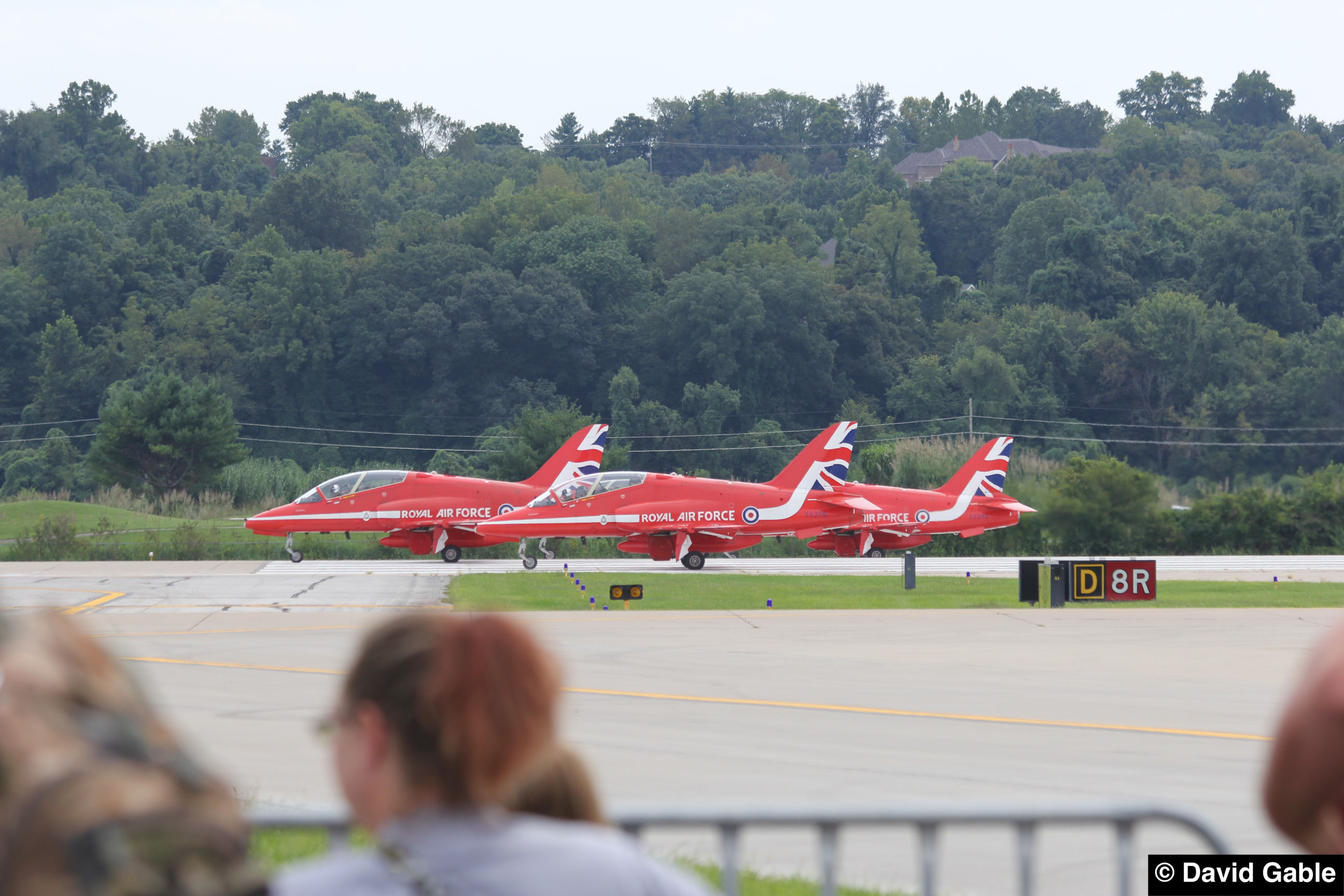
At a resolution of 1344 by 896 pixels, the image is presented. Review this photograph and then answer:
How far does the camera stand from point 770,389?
285 feet

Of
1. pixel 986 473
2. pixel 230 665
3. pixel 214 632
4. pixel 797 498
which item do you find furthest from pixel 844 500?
pixel 230 665

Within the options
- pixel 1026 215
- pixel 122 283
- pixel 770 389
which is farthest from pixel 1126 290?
pixel 122 283

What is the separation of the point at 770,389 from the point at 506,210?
90.8ft

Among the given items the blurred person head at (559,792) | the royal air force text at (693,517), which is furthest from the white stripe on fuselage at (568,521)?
the blurred person head at (559,792)

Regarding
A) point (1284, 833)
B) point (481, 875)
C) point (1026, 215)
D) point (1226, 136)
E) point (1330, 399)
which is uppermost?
point (1226, 136)

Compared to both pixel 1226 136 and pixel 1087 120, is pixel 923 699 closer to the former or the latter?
pixel 1226 136

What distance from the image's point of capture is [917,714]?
1140cm

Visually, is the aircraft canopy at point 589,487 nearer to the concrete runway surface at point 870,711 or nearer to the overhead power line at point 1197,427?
the concrete runway surface at point 870,711

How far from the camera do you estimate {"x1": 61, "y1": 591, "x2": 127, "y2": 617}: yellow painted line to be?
21938 millimetres

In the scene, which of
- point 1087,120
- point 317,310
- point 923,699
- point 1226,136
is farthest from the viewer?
point 1087,120

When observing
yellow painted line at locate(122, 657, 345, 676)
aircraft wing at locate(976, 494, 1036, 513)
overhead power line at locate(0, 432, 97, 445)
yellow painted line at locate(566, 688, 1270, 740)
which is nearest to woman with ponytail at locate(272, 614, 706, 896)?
yellow painted line at locate(566, 688, 1270, 740)

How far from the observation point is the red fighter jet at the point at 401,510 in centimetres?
3428

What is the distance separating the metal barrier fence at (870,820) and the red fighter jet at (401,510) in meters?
30.2

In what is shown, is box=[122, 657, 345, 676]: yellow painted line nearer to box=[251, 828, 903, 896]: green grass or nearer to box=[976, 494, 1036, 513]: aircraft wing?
box=[251, 828, 903, 896]: green grass
